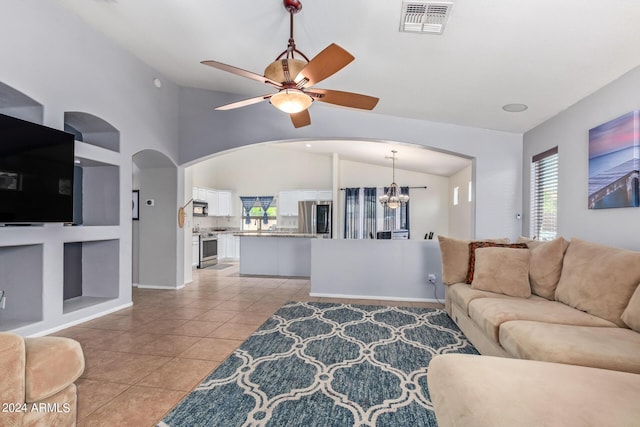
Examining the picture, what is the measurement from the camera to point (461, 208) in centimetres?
772

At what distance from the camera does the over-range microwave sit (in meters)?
7.70

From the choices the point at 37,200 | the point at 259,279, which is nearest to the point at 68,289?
the point at 37,200

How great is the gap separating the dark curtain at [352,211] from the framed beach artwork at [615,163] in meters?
6.44

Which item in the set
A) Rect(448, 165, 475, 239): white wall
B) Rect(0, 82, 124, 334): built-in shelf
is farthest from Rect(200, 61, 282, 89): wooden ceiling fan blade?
Rect(448, 165, 475, 239): white wall

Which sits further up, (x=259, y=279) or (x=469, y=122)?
(x=469, y=122)

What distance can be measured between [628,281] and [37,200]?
4.66 meters

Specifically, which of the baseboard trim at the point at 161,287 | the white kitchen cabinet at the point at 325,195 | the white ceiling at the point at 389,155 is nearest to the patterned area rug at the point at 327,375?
the baseboard trim at the point at 161,287

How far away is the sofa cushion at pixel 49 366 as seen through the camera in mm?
1356

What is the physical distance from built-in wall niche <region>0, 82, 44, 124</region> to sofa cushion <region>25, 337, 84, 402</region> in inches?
106

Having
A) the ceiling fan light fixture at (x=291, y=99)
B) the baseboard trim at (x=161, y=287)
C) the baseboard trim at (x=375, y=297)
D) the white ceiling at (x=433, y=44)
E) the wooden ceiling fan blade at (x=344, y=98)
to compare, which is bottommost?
the baseboard trim at (x=161, y=287)

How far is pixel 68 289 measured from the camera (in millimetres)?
4258

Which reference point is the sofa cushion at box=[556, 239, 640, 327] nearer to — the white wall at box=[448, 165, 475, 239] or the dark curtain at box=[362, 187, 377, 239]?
the white wall at box=[448, 165, 475, 239]

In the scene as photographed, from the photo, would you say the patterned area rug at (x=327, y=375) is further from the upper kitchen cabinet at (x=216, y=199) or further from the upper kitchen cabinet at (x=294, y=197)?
the upper kitchen cabinet at (x=216, y=199)

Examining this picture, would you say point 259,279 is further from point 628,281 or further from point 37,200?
point 628,281
